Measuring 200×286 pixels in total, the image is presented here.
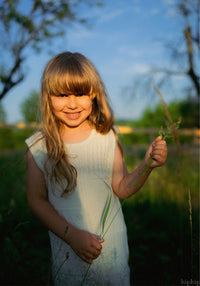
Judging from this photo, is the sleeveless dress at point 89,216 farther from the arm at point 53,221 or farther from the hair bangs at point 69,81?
the hair bangs at point 69,81

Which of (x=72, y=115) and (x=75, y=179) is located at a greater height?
(x=72, y=115)

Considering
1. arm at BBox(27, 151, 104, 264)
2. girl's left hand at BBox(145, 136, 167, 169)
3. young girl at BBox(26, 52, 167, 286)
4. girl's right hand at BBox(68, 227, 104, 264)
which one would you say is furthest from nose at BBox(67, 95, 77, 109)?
girl's right hand at BBox(68, 227, 104, 264)

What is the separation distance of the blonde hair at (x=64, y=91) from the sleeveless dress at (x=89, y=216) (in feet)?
0.17

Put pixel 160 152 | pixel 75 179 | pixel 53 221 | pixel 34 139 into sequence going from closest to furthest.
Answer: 1. pixel 160 152
2. pixel 53 221
3. pixel 75 179
4. pixel 34 139

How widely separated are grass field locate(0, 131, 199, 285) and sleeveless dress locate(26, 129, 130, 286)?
0.48 feet

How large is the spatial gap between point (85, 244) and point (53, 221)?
0.68ft

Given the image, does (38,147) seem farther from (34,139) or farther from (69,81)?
(69,81)

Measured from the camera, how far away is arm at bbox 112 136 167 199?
1.15 meters

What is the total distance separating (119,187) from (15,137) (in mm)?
11929

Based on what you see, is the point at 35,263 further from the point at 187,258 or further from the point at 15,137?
the point at 15,137

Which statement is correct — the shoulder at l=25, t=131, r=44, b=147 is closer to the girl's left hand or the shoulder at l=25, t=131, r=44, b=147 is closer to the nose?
the nose

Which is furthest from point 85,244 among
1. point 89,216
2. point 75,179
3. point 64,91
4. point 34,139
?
point 64,91

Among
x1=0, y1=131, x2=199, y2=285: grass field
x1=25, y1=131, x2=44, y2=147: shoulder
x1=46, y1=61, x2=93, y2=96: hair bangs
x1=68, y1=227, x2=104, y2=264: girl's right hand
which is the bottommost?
x1=0, y1=131, x2=199, y2=285: grass field

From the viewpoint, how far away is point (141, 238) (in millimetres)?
2410
